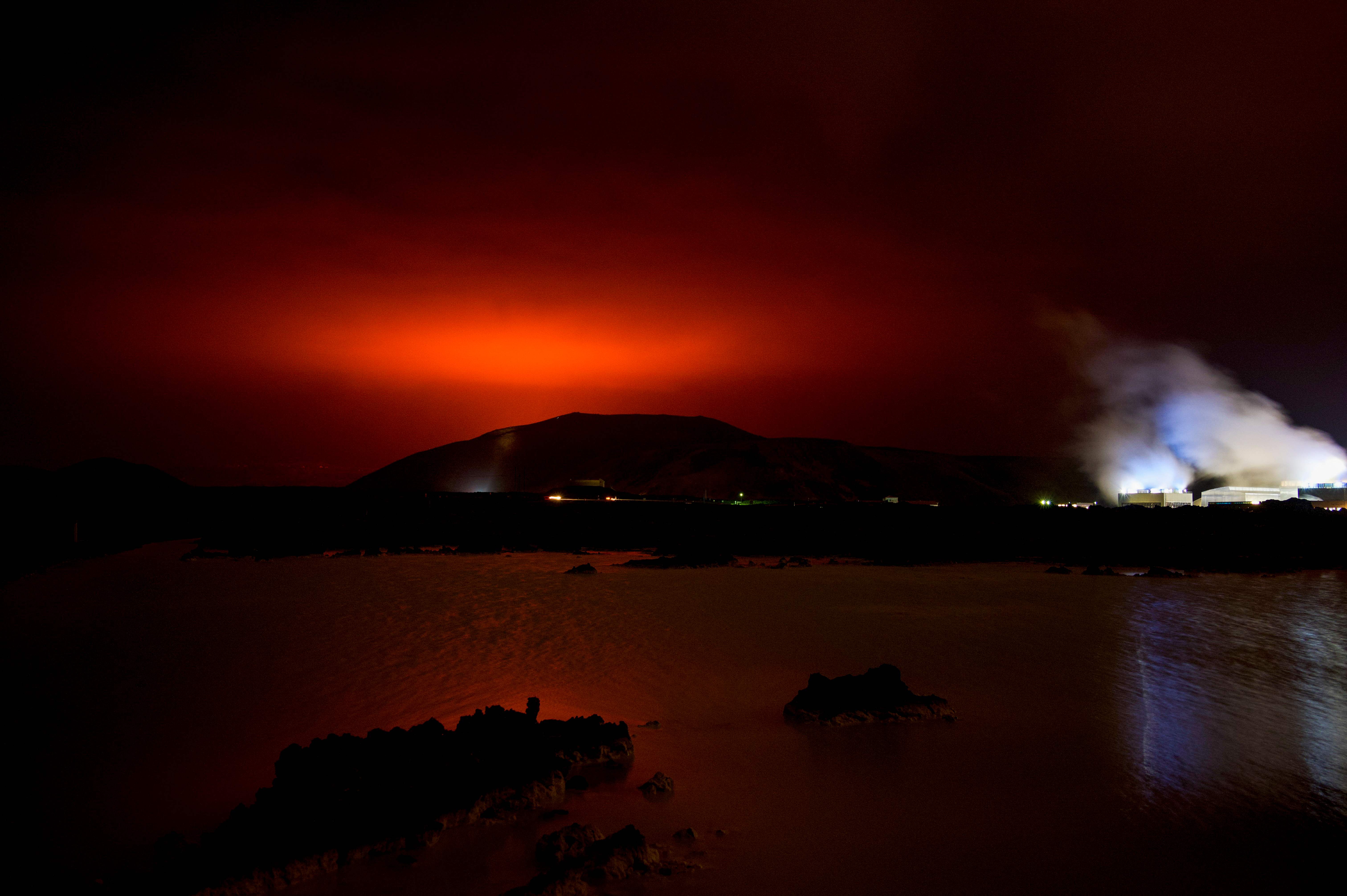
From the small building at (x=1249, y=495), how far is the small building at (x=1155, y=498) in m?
1.96

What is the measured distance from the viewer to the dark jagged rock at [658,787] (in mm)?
6555

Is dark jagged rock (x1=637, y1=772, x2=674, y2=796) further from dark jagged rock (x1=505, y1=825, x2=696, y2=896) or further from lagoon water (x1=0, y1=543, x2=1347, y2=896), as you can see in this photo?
dark jagged rock (x1=505, y1=825, x2=696, y2=896)

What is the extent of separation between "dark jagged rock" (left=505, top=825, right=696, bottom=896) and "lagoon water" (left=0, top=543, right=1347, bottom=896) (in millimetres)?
162

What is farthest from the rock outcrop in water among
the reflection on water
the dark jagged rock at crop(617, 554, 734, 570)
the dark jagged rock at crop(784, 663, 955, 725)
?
the dark jagged rock at crop(617, 554, 734, 570)

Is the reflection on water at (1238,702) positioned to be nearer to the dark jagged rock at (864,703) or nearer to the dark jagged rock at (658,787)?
the dark jagged rock at (864,703)

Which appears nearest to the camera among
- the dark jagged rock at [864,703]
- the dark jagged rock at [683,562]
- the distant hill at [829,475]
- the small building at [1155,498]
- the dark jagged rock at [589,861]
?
the dark jagged rock at [589,861]

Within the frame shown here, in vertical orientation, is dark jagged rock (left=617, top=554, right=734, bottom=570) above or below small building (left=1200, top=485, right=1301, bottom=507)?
below

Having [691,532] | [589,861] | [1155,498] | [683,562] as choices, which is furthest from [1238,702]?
[1155,498]

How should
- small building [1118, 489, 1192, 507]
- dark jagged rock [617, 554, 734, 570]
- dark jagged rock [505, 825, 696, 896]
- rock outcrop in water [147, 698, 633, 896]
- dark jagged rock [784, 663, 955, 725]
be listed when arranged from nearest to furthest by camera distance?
dark jagged rock [505, 825, 696, 896], rock outcrop in water [147, 698, 633, 896], dark jagged rock [784, 663, 955, 725], dark jagged rock [617, 554, 734, 570], small building [1118, 489, 1192, 507]

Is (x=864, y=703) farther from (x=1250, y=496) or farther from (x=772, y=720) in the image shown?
(x=1250, y=496)

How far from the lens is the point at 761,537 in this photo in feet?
125

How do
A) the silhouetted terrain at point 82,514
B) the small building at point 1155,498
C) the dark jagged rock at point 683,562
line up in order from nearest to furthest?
the dark jagged rock at point 683,562 → the silhouetted terrain at point 82,514 → the small building at point 1155,498

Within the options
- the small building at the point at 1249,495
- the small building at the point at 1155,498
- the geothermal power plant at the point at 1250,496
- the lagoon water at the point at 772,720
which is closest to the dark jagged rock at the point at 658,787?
the lagoon water at the point at 772,720

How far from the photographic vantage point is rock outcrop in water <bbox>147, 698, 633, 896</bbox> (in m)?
5.11
